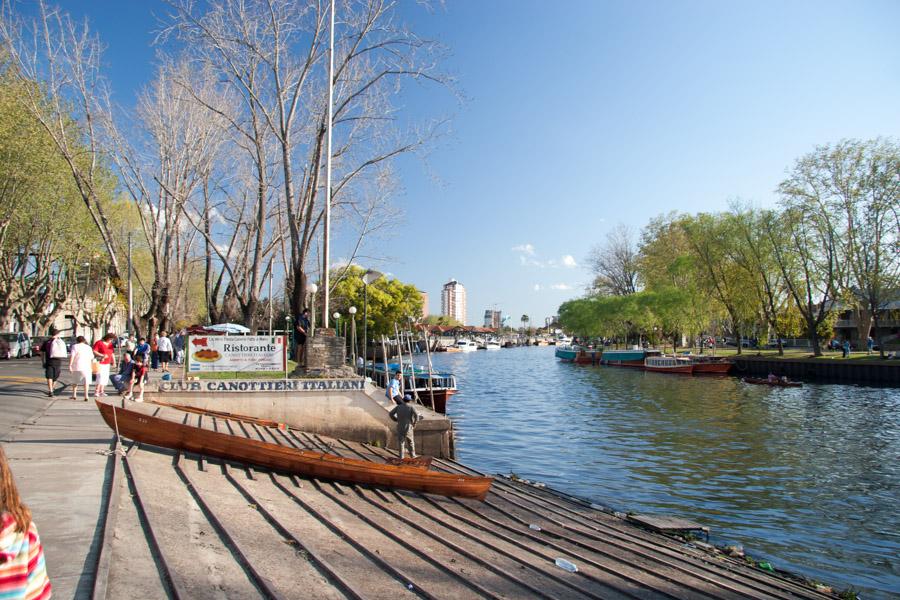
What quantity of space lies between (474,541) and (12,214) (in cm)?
3650

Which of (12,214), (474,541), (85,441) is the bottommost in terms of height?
(474,541)

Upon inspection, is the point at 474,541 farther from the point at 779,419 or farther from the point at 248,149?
the point at 779,419

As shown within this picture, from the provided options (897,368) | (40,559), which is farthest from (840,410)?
(40,559)

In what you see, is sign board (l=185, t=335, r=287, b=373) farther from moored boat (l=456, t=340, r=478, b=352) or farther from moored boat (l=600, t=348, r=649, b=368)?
moored boat (l=456, t=340, r=478, b=352)

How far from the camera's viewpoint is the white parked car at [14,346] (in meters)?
36.2

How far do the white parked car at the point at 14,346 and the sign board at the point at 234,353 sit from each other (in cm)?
2756

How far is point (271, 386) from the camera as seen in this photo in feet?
53.8

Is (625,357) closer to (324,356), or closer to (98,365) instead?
(324,356)

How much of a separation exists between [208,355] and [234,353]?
74 centimetres

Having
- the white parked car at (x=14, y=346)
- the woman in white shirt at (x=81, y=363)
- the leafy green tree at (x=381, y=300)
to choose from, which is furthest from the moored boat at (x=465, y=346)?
the woman in white shirt at (x=81, y=363)

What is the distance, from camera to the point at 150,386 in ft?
55.2

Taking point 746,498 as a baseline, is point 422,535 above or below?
above

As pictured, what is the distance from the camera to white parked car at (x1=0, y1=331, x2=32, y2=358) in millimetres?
36250

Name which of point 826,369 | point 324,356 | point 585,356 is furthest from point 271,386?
point 585,356
